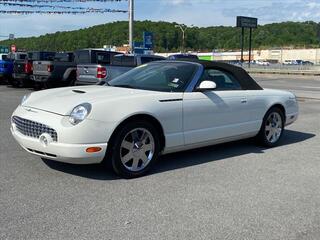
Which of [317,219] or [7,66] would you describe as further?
[7,66]

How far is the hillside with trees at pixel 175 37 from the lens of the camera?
97.6 meters

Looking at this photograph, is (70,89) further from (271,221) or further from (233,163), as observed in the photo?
(271,221)

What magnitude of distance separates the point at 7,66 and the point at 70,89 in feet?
52.5

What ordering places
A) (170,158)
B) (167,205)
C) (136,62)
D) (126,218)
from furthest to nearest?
(136,62), (170,158), (167,205), (126,218)

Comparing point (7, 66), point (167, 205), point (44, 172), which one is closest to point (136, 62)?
point (7, 66)

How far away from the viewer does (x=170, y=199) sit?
15.6 feet

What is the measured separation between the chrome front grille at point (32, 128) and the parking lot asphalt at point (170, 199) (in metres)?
0.52

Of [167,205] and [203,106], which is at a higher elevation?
[203,106]

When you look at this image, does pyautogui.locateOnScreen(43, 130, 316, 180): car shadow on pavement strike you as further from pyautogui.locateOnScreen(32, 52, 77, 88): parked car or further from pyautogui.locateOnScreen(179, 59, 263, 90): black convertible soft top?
pyautogui.locateOnScreen(32, 52, 77, 88): parked car

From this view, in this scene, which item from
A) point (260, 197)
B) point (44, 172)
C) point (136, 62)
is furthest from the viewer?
point (136, 62)

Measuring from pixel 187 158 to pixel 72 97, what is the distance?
2.00 meters

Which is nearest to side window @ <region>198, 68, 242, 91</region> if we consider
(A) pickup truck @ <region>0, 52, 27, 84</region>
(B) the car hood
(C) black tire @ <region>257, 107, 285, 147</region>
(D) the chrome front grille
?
(C) black tire @ <region>257, 107, 285, 147</region>

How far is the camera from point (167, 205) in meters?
4.56

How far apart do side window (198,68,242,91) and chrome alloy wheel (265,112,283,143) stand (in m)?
0.99
